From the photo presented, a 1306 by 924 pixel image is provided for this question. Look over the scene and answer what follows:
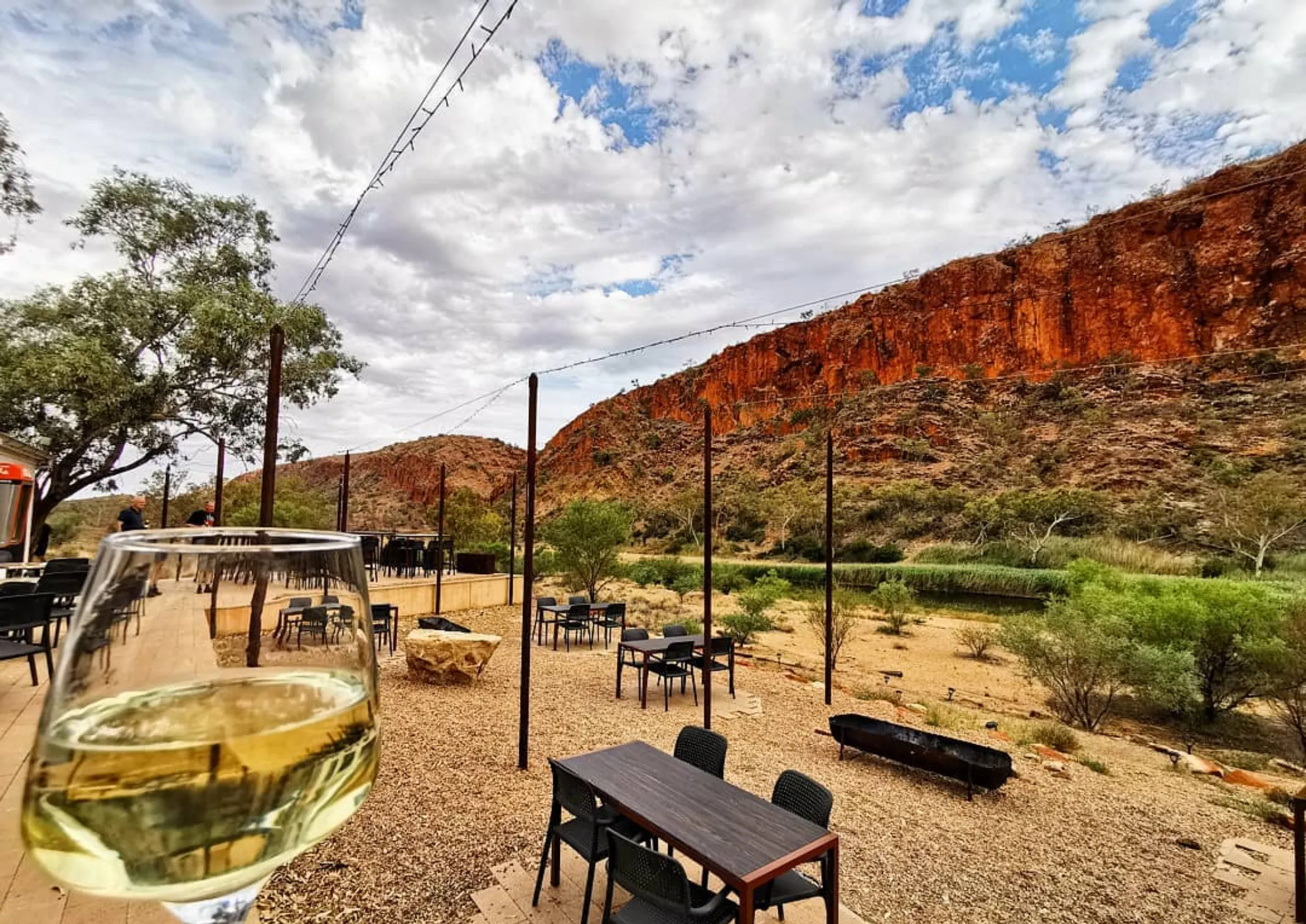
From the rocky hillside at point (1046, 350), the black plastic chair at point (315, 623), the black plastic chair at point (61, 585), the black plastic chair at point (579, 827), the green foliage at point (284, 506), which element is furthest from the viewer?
the rocky hillside at point (1046, 350)

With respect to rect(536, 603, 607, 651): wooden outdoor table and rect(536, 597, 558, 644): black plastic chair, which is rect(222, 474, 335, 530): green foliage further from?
rect(536, 603, 607, 651): wooden outdoor table

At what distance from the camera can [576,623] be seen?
34.2 feet

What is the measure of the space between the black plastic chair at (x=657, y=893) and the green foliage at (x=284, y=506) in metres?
16.1

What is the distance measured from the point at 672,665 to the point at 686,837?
17.2ft

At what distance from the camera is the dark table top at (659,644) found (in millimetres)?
7504

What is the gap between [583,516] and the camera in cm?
1503

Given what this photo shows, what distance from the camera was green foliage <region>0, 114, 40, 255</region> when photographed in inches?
271

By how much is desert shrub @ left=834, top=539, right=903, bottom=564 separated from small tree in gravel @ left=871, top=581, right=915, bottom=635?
402 inches

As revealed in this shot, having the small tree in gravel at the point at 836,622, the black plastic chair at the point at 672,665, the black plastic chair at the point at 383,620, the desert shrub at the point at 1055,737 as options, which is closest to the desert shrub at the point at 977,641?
the small tree in gravel at the point at 836,622

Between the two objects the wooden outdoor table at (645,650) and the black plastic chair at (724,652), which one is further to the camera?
the black plastic chair at (724,652)

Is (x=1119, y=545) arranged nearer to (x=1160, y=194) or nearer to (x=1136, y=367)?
(x=1136, y=367)

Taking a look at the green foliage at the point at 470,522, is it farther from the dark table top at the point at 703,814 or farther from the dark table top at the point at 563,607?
the dark table top at the point at 703,814

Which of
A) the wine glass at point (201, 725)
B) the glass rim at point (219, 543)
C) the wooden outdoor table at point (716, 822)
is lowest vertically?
the wooden outdoor table at point (716, 822)

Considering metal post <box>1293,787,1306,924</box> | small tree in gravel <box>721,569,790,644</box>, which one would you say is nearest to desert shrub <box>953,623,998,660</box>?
small tree in gravel <box>721,569,790,644</box>
